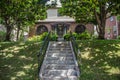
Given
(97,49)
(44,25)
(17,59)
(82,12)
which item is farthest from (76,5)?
(44,25)

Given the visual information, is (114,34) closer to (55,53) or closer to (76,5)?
(76,5)

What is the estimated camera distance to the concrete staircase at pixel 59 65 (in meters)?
13.4

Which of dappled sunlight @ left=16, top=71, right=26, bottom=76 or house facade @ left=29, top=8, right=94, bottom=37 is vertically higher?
dappled sunlight @ left=16, top=71, right=26, bottom=76

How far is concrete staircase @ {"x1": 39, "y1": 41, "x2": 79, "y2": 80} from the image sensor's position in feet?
43.8

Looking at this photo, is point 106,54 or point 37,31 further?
point 37,31

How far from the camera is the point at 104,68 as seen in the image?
1412 cm

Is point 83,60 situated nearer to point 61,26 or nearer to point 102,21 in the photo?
point 102,21

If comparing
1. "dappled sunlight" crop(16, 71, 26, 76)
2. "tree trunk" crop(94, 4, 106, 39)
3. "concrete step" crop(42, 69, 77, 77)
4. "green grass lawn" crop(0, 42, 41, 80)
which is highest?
"tree trunk" crop(94, 4, 106, 39)

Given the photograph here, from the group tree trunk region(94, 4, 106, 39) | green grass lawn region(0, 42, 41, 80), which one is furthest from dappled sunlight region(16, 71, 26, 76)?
tree trunk region(94, 4, 106, 39)

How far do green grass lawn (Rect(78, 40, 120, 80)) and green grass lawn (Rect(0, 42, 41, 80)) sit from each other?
120 inches

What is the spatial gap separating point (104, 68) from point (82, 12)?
369 inches

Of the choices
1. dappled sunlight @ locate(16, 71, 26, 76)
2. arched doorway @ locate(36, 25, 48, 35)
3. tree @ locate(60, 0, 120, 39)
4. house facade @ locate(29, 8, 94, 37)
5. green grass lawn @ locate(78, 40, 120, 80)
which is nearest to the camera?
green grass lawn @ locate(78, 40, 120, 80)

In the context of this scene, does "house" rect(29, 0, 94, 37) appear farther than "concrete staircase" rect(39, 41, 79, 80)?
Yes

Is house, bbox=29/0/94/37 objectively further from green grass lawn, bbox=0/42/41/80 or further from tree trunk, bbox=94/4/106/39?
green grass lawn, bbox=0/42/41/80
